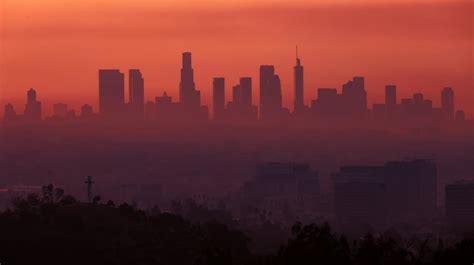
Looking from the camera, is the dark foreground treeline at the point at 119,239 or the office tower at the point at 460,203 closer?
the dark foreground treeline at the point at 119,239

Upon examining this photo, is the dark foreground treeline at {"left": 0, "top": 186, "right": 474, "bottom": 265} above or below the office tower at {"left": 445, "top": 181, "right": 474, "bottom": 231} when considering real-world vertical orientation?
above

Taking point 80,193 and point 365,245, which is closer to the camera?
point 365,245

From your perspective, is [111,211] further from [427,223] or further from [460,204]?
[460,204]

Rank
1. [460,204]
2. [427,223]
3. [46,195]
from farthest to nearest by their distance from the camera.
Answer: [460,204] < [427,223] < [46,195]

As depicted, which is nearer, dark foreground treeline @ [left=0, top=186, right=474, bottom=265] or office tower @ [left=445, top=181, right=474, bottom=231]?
dark foreground treeline @ [left=0, top=186, right=474, bottom=265]

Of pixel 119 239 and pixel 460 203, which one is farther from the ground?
pixel 119 239

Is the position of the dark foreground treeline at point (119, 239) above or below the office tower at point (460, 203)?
above

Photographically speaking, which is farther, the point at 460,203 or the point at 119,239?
the point at 460,203

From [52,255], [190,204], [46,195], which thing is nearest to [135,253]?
[52,255]
